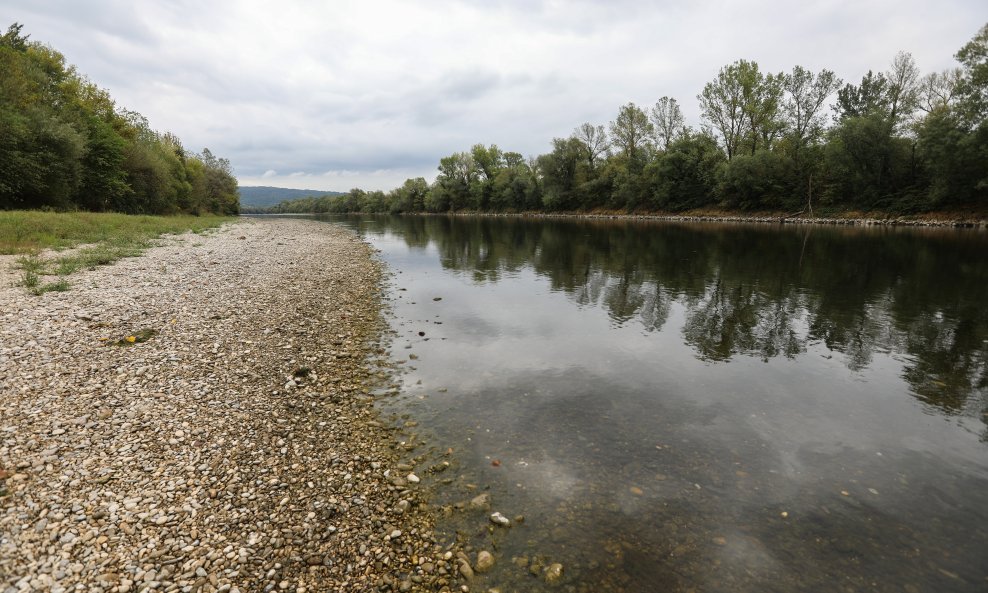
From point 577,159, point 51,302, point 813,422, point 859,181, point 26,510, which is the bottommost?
point 813,422

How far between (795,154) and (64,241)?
4112 inches

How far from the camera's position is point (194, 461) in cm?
759

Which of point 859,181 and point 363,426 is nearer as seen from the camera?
point 363,426

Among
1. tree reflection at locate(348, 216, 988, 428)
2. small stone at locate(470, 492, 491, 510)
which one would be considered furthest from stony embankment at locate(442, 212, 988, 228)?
small stone at locate(470, 492, 491, 510)

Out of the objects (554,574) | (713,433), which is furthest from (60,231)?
(713,433)

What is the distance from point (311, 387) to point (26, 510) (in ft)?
18.5

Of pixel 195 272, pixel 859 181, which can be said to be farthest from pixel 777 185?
pixel 195 272

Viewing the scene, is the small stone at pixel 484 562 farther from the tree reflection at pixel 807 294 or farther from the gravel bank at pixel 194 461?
the tree reflection at pixel 807 294

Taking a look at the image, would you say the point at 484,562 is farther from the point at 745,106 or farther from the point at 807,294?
the point at 745,106

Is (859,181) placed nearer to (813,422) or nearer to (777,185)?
(777,185)

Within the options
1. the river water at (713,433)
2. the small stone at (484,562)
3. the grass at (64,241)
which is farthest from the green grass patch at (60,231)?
the small stone at (484,562)

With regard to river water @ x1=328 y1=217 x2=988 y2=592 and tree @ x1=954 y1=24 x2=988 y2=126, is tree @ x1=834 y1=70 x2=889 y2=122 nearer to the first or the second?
tree @ x1=954 y1=24 x2=988 y2=126

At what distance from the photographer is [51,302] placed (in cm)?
1538

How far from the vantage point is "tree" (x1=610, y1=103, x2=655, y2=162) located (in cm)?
11219
